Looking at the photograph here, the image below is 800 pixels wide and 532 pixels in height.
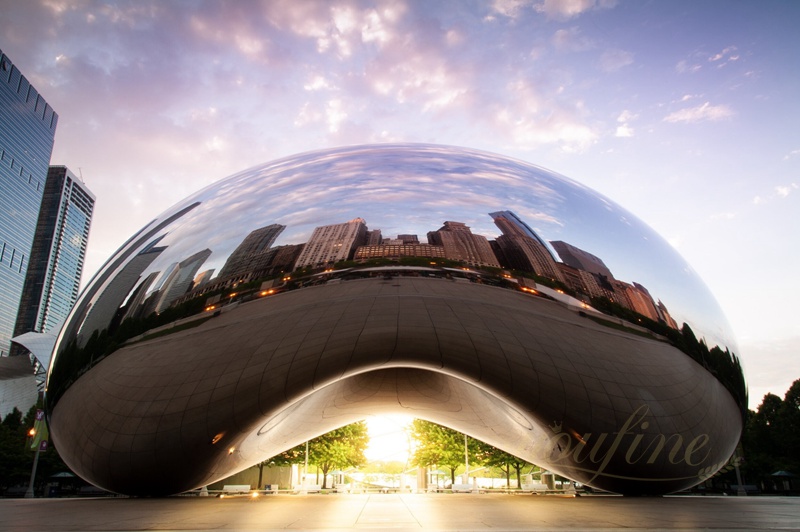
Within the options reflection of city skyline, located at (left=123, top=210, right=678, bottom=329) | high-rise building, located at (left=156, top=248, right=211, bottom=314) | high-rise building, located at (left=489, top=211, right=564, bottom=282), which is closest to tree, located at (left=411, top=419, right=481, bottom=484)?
reflection of city skyline, located at (left=123, top=210, right=678, bottom=329)

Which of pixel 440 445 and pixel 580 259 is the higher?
pixel 580 259

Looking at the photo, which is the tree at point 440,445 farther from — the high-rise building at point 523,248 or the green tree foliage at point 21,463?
Answer: the high-rise building at point 523,248

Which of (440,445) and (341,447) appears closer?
(440,445)

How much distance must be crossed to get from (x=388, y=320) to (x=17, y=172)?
7148 inches

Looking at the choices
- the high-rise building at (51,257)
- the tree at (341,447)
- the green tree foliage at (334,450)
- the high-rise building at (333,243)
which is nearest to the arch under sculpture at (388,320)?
the high-rise building at (333,243)

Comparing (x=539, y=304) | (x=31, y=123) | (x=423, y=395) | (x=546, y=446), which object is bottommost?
(x=546, y=446)

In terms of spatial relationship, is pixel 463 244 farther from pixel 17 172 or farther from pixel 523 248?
pixel 17 172

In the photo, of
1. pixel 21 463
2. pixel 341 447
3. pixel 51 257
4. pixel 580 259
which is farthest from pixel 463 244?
pixel 51 257

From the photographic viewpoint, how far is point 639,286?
5.28 m

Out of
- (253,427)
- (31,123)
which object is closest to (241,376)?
(253,427)

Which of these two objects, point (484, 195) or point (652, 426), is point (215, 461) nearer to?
point (484, 195)

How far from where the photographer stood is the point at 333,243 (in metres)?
4.79

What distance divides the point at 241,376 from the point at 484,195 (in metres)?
3.15

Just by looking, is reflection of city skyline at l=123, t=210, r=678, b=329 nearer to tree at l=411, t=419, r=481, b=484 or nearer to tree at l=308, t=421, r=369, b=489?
tree at l=308, t=421, r=369, b=489
